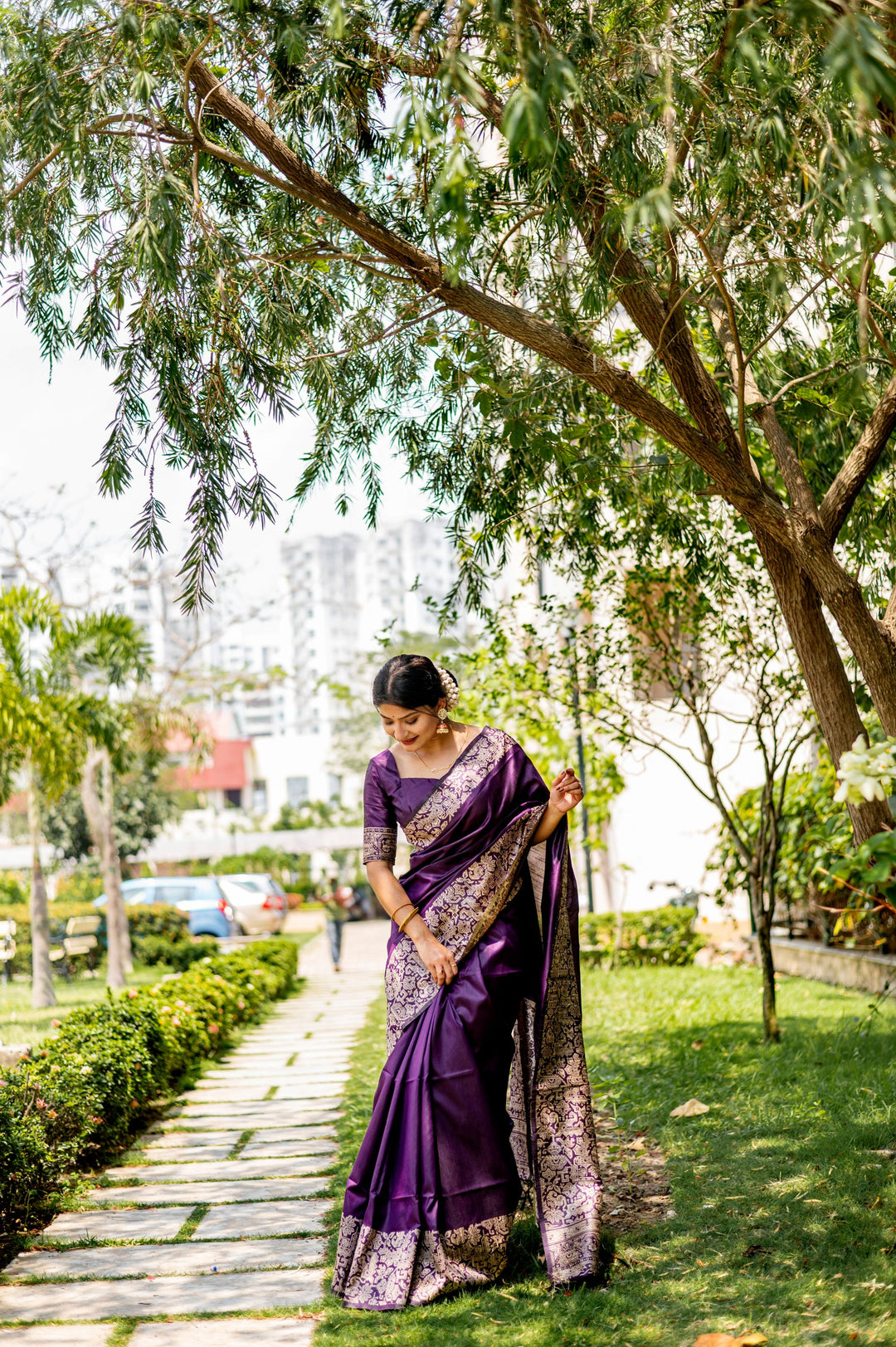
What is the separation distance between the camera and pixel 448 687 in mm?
3771

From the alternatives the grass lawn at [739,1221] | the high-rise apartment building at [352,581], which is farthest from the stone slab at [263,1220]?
the high-rise apartment building at [352,581]

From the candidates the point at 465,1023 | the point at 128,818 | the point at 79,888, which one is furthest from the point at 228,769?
the point at 465,1023

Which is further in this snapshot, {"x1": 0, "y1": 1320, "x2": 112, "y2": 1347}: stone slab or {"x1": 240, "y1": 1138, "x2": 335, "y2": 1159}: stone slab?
{"x1": 240, "y1": 1138, "x2": 335, "y2": 1159}: stone slab

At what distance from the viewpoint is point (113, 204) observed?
13.3 feet

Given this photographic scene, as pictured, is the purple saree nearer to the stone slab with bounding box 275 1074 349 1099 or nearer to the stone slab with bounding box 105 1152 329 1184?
the stone slab with bounding box 105 1152 329 1184

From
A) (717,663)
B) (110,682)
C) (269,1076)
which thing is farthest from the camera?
(110,682)

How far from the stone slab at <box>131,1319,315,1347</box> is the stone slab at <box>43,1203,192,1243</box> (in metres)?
0.88

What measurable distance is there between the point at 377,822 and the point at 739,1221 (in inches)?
64.3

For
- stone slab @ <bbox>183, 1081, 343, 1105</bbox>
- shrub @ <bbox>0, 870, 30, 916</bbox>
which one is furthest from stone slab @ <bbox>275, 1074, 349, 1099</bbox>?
shrub @ <bbox>0, 870, 30, 916</bbox>

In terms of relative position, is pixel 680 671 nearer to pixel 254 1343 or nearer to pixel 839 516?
pixel 839 516

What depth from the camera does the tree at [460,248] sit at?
3.15 metres

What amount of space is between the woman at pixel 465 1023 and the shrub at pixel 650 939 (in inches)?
319

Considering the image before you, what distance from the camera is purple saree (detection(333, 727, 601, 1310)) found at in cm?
330

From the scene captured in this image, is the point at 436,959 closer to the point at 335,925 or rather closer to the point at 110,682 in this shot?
the point at 110,682
